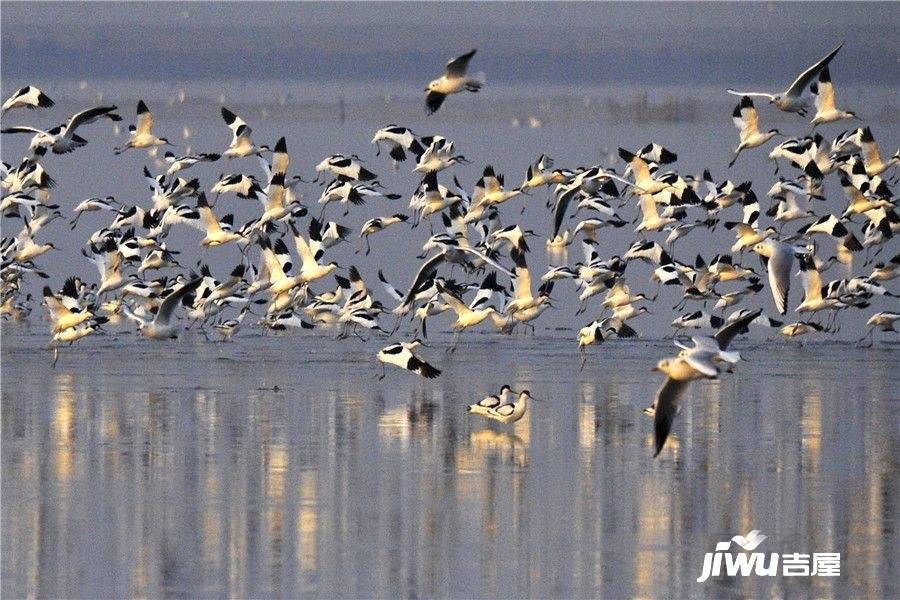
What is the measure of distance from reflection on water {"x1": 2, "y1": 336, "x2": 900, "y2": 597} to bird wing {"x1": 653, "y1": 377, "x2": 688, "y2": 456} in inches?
17.2

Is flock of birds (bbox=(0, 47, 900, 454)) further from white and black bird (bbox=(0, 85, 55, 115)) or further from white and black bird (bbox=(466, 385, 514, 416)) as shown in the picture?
white and black bird (bbox=(466, 385, 514, 416))

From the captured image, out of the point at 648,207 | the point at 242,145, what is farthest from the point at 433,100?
the point at 242,145

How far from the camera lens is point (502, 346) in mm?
24484

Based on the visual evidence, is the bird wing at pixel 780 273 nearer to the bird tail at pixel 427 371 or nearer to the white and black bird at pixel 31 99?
the bird tail at pixel 427 371

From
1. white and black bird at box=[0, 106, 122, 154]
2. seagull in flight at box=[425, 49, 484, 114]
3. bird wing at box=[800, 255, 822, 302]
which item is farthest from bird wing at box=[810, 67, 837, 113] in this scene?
white and black bird at box=[0, 106, 122, 154]

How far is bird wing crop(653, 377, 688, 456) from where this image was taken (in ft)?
46.4

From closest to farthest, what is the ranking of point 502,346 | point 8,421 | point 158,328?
point 8,421
point 158,328
point 502,346

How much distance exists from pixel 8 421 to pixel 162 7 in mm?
70977

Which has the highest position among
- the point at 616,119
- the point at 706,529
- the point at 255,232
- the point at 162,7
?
the point at 162,7

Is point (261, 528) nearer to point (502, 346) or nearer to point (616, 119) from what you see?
point (502, 346)

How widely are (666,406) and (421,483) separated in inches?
64.6

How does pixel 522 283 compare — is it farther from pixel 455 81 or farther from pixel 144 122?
pixel 144 122

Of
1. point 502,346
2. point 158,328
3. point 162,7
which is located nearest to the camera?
point 158,328

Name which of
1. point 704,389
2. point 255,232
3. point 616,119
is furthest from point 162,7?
point 704,389
